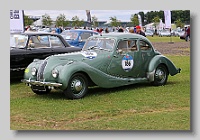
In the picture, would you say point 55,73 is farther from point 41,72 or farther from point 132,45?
point 132,45

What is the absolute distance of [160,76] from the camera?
31.3 ft

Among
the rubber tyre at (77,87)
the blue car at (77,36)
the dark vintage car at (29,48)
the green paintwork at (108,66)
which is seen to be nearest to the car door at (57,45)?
the dark vintage car at (29,48)

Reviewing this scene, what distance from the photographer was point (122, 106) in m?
7.39

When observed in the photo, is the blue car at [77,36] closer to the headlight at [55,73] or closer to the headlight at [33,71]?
the headlight at [33,71]

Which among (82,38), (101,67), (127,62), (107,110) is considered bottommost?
(107,110)

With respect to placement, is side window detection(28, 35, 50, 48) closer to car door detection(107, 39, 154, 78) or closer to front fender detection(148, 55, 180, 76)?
car door detection(107, 39, 154, 78)

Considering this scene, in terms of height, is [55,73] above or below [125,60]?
below

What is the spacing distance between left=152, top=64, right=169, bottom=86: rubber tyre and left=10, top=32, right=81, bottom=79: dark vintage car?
269 cm

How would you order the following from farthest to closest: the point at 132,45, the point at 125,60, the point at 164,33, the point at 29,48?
the point at 164,33 → the point at 29,48 → the point at 132,45 → the point at 125,60

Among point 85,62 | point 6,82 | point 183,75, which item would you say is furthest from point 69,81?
point 183,75

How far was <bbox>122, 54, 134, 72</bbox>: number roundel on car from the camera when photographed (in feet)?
29.0

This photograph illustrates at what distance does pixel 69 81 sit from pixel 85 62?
0.70 m

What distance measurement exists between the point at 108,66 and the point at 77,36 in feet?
20.4

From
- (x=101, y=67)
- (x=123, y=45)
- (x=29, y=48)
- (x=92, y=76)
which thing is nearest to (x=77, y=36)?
(x=29, y=48)
